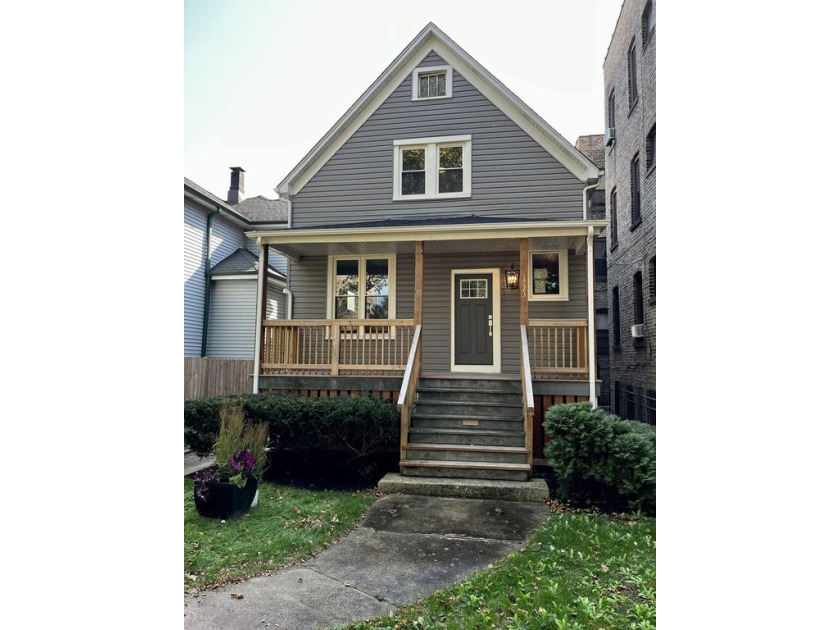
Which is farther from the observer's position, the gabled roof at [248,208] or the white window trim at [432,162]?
the gabled roof at [248,208]

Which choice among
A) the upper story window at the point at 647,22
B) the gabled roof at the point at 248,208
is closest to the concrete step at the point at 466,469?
the upper story window at the point at 647,22

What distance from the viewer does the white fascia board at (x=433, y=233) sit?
6.25 meters

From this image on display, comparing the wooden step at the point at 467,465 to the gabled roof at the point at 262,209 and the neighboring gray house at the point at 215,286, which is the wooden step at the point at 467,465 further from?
the gabled roof at the point at 262,209

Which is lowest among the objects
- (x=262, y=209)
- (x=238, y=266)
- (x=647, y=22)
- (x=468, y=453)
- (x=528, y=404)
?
(x=468, y=453)

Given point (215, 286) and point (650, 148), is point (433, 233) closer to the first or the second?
point (650, 148)

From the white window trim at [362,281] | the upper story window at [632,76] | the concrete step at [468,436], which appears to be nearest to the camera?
the concrete step at [468,436]

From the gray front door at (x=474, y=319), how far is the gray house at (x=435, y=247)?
0.02 meters

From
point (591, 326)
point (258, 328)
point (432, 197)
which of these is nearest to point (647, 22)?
point (432, 197)

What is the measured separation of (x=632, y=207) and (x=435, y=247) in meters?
4.29

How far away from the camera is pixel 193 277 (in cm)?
1055

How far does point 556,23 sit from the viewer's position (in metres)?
3.03

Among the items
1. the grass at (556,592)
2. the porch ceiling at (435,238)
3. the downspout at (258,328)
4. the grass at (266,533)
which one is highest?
the porch ceiling at (435,238)
